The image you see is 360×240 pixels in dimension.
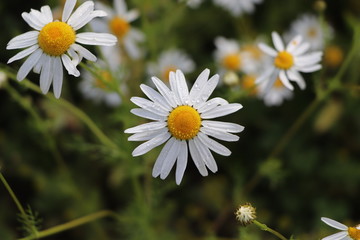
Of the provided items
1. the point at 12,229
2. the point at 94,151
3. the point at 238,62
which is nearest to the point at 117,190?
the point at 94,151

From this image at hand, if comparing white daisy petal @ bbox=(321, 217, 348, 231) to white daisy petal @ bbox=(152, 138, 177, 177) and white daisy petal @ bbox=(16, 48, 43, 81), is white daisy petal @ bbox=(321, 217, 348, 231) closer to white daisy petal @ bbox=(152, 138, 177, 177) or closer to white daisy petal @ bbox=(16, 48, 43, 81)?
white daisy petal @ bbox=(152, 138, 177, 177)

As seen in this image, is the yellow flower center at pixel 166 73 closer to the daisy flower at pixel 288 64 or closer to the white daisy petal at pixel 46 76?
the daisy flower at pixel 288 64

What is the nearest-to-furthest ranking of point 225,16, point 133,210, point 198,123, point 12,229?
point 198,123 → point 133,210 → point 12,229 → point 225,16

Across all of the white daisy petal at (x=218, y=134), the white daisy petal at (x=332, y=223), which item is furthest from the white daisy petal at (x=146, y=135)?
the white daisy petal at (x=332, y=223)

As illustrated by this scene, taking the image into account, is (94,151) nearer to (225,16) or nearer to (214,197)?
(214,197)

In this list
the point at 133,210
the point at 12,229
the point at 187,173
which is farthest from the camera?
the point at 187,173

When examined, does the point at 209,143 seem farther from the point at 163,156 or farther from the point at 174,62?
the point at 174,62

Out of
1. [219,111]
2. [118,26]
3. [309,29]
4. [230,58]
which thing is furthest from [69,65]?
[309,29]

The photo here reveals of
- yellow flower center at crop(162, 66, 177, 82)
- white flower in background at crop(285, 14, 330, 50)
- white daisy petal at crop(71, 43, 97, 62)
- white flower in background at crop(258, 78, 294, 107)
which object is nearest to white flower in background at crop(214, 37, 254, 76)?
white flower in background at crop(258, 78, 294, 107)
